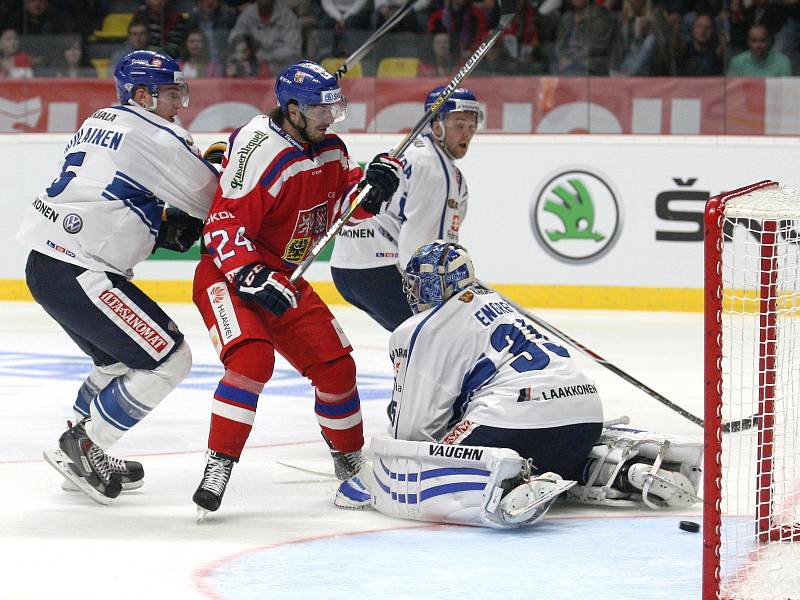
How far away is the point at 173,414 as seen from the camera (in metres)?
5.69

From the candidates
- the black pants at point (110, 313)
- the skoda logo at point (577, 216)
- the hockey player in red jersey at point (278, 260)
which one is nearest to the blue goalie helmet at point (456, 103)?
the hockey player in red jersey at point (278, 260)

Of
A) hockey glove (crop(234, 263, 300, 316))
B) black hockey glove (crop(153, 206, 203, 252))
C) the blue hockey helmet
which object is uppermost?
the blue hockey helmet

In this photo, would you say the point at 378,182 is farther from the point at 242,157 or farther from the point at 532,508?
the point at 532,508

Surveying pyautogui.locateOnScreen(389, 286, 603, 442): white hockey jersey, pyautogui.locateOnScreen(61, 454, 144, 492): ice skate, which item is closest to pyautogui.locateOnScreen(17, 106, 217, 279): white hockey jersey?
pyautogui.locateOnScreen(61, 454, 144, 492): ice skate

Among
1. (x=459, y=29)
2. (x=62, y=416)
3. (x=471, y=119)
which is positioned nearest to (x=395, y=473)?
(x=471, y=119)

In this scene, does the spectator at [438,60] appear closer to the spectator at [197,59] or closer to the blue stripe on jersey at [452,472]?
the spectator at [197,59]

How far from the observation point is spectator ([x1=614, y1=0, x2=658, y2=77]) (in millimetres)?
9211

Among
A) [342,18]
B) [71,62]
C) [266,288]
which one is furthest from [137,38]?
[266,288]

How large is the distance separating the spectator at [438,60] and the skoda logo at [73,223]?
554cm

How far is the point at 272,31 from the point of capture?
998 cm

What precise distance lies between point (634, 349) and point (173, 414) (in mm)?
2745

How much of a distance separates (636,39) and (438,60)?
1.27 metres

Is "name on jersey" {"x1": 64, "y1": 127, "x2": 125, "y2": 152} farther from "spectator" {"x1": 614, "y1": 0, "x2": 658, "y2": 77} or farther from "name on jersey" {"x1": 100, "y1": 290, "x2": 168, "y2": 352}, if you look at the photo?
"spectator" {"x1": 614, "y1": 0, "x2": 658, "y2": 77}

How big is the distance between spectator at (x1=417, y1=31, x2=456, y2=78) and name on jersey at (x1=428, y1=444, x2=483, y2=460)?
5930 millimetres
